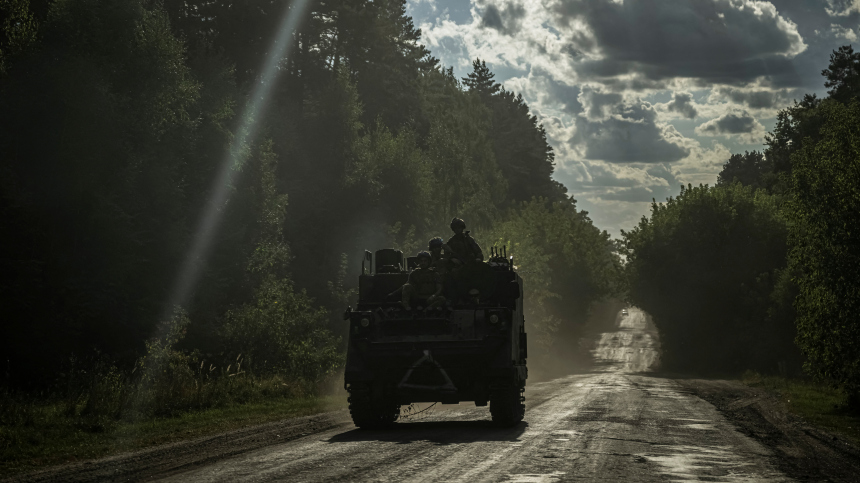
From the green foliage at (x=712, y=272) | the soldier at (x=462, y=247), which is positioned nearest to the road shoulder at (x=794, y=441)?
the soldier at (x=462, y=247)

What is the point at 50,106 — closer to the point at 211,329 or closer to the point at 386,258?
the point at 211,329

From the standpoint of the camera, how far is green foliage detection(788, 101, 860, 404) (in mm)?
22172

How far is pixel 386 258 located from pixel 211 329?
1808cm

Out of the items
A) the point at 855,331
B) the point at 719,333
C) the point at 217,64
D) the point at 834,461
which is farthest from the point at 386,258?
the point at 719,333

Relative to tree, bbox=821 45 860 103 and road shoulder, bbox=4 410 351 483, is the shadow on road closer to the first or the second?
road shoulder, bbox=4 410 351 483

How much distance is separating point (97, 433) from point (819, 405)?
19.2 meters

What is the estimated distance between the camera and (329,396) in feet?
93.3

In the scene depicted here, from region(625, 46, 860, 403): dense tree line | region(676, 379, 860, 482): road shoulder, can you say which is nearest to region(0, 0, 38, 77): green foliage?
region(676, 379, 860, 482): road shoulder

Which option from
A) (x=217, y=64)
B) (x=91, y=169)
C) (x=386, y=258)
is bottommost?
(x=386, y=258)

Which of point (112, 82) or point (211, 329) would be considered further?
point (211, 329)

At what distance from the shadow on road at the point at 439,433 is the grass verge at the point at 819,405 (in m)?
6.25

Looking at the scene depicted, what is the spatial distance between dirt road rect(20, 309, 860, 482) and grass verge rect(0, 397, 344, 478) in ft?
2.71

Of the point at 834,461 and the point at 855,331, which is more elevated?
the point at 855,331

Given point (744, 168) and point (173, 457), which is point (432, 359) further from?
point (744, 168)
